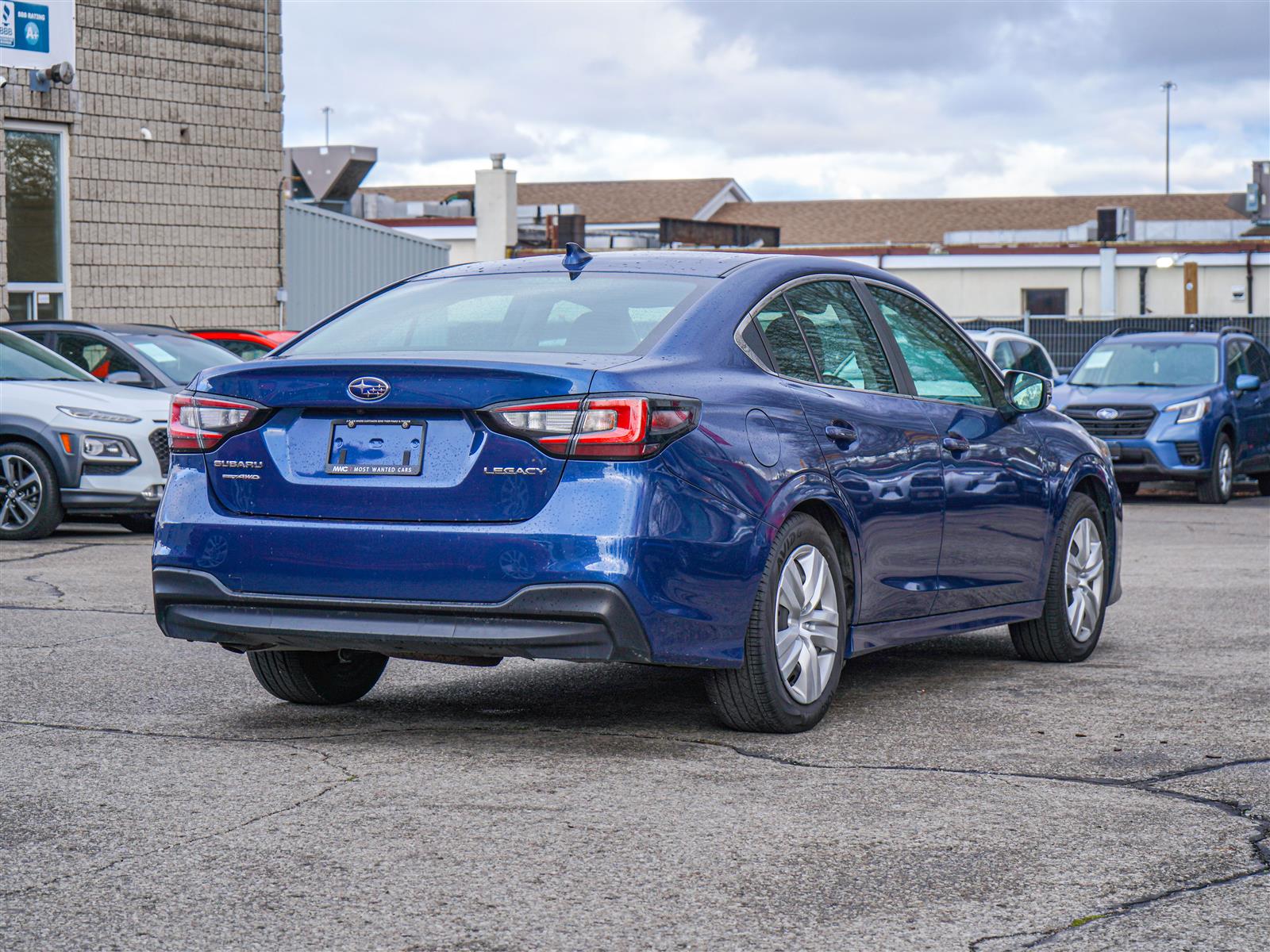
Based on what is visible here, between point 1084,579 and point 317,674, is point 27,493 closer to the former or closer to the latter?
point 317,674

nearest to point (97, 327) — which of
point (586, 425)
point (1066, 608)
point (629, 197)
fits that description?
point (1066, 608)

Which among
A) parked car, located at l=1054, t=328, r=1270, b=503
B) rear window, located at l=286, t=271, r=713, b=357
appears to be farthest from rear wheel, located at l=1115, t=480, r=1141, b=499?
rear window, located at l=286, t=271, r=713, b=357

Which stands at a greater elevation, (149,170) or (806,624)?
(149,170)

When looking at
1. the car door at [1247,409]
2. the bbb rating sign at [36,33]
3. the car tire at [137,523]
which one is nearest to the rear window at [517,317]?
the car tire at [137,523]

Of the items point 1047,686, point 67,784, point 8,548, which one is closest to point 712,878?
point 67,784

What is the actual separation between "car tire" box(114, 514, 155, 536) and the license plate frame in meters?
9.07

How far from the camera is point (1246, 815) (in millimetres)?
5059

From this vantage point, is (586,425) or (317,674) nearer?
(586,425)

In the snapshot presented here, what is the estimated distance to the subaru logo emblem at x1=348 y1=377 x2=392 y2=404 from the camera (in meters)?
5.64

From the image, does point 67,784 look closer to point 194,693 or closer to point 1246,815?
point 194,693

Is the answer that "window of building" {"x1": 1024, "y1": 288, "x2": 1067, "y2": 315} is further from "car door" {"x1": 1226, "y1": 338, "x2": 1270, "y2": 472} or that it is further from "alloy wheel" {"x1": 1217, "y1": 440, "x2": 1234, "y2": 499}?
"alloy wheel" {"x1": 1217, "y1": 440, "x2": 1234, "y2": 499}

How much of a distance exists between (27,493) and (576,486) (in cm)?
868

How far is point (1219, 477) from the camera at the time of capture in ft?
63.1

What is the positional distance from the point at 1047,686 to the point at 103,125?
1828 centimetres
